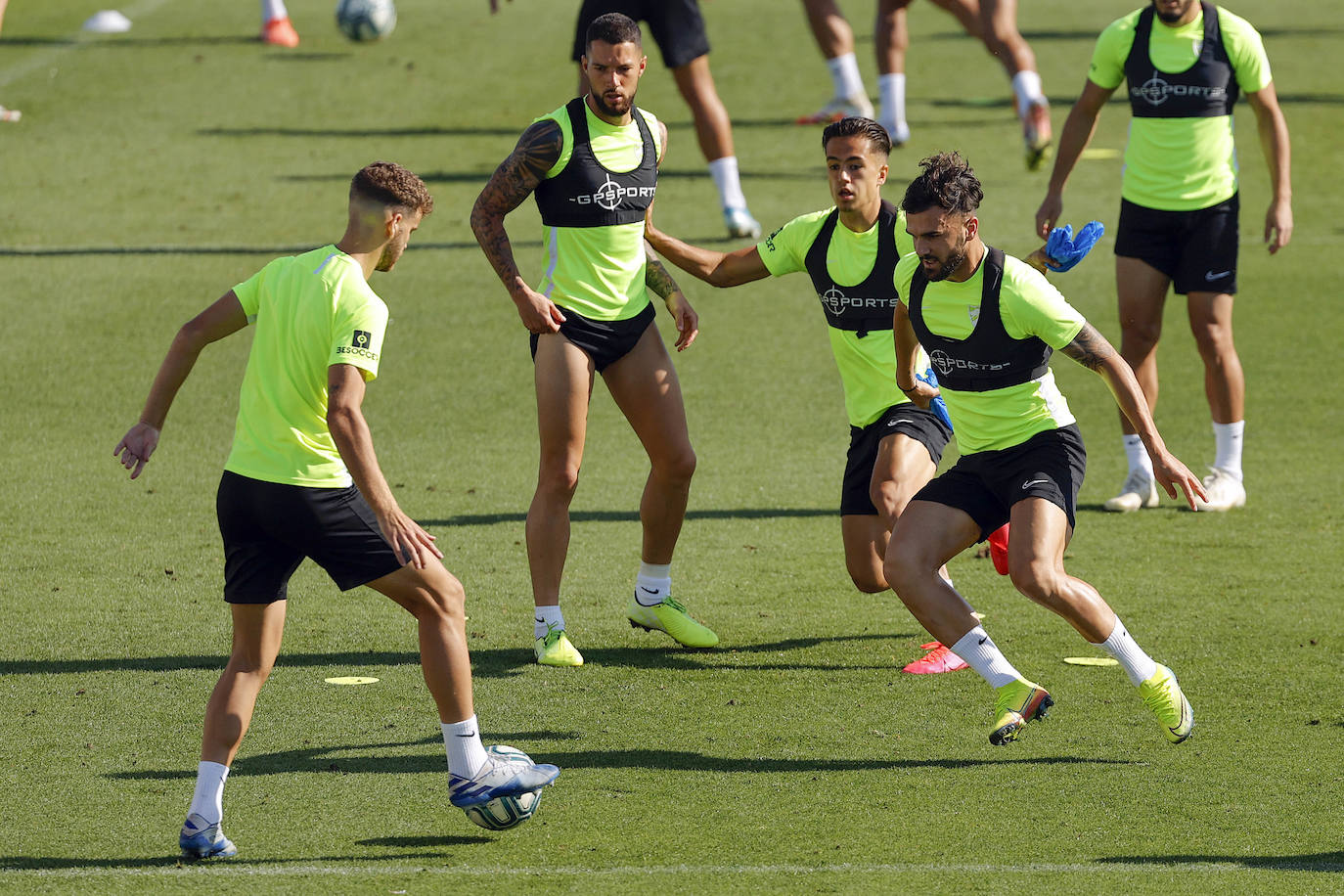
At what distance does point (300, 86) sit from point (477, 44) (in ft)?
8.73

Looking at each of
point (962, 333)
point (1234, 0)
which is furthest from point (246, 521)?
point (1234, 0)

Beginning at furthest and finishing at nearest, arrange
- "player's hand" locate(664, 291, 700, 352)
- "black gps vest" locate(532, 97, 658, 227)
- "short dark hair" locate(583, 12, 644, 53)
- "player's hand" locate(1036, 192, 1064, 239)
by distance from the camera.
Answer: "player's hand" locate(1036, 192, 1064, 239), "player's hand" locate(664, 291, 700, 352), "black gps vest" locate(532, 97, 658, 227), "short dark hair" locate(583, 12, 644, 53)

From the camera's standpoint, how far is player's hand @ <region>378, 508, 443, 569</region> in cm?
496

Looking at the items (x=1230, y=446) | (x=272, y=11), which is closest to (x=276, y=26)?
(x=272, y=11)

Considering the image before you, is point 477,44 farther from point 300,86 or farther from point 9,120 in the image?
point 9,120

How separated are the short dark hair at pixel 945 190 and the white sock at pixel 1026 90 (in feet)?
25.1

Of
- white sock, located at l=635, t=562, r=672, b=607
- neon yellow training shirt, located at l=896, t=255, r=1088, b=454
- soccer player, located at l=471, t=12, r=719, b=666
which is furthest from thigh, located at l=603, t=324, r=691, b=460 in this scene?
neon yellow training shirt, located at l=896, t=255, r=1088, b=454

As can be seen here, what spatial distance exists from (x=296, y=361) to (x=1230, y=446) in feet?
19.1

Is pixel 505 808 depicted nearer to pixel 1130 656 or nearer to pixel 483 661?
pixel 483 661

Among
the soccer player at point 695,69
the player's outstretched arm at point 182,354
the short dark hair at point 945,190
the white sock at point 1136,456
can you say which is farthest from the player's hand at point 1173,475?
the soccer player at point 695,69

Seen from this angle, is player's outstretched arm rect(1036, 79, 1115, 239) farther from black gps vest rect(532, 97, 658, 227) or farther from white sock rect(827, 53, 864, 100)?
white sock rect(827, 53, 864, 100)

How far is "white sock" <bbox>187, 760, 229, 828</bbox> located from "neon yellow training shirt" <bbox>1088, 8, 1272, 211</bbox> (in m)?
6.08

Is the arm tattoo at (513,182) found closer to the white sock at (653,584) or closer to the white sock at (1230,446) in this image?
the white sock at (653,584)

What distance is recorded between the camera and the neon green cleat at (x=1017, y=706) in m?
5.74
